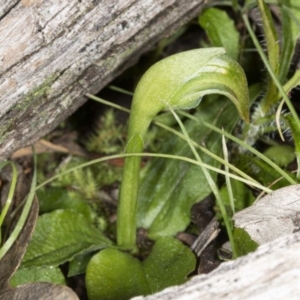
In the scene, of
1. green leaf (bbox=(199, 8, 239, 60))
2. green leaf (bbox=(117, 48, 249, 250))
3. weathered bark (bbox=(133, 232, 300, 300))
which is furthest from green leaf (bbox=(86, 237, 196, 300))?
green leaf (bbox=(199, 8, 239, 60))

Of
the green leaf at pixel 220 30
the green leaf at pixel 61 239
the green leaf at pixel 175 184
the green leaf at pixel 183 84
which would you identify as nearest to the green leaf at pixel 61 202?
the green leaf at pixel 61 239

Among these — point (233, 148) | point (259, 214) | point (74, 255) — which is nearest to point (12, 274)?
point (74, 255)

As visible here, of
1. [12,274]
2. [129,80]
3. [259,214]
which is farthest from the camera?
[129,80]

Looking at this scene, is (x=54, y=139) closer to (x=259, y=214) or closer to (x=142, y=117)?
(x=142, y=117)

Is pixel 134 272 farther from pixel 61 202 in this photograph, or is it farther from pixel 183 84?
pixel 183 84

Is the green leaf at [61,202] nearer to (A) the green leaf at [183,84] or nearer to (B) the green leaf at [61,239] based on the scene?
(B) the green leaf at [61,239]

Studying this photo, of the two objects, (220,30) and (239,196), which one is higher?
(220,30)

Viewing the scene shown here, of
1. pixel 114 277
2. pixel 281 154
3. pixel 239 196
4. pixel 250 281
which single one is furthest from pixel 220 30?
pixel 250 281
